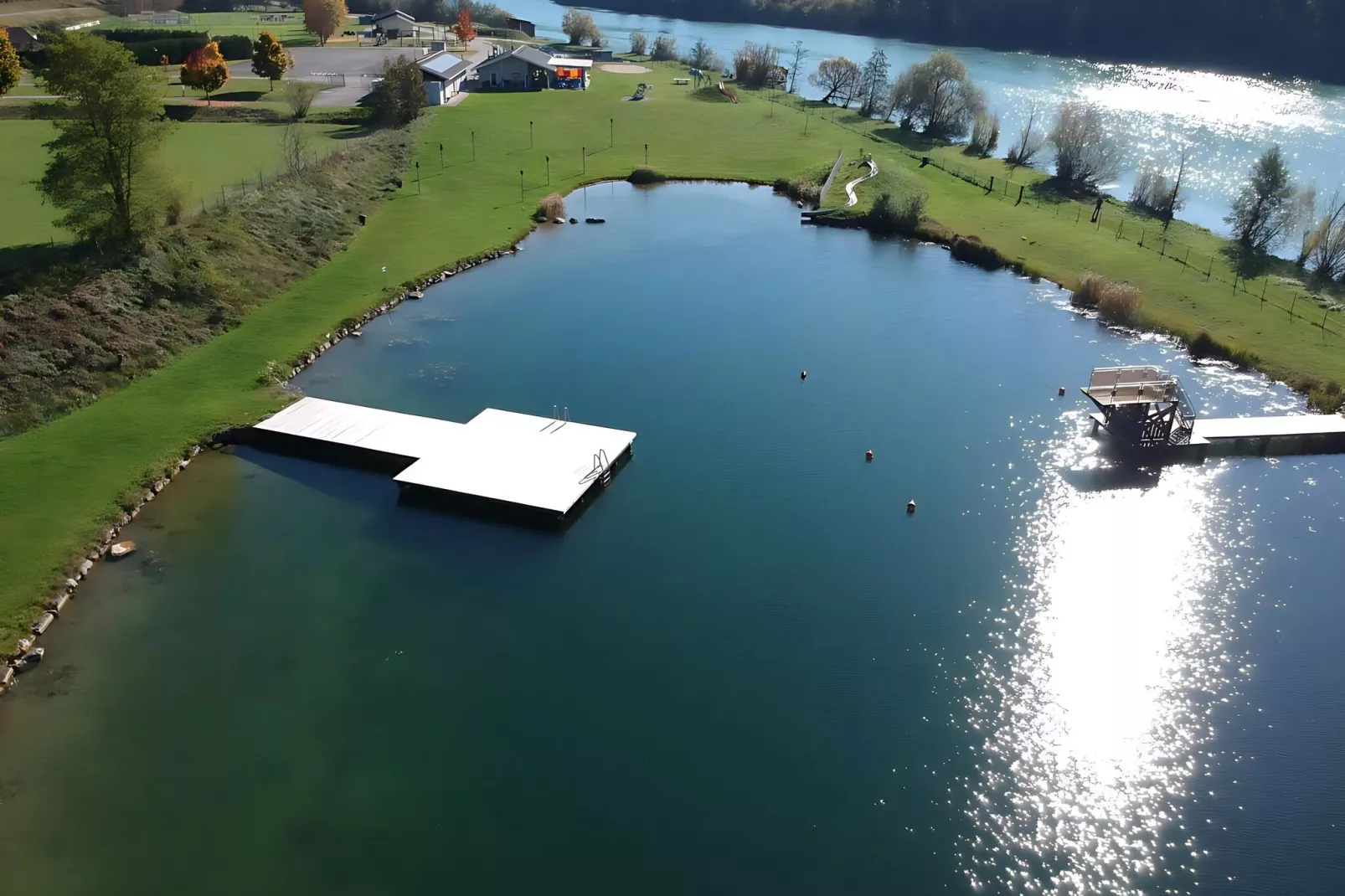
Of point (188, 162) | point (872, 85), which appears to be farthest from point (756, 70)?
point (188, 162)

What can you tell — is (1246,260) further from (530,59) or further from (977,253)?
(530,59)

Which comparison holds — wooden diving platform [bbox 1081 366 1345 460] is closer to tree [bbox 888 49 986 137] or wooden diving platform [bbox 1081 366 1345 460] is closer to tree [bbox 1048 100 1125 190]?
tree [bbox 1048 100 1125 190]

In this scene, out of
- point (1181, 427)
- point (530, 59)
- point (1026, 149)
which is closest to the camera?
point (1181, 427)

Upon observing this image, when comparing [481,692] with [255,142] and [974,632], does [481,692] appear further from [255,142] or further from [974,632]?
[255,142]

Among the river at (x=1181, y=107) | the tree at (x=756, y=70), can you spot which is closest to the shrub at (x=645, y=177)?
the river at (x=1181, y=107)

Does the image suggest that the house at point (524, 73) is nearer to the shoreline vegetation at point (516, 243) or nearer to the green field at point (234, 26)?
the shoreline vegetation at point (516, 243)

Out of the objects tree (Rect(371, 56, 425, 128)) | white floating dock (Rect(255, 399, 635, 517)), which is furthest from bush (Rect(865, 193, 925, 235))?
tree (Rect(371, 56, 425, 128))

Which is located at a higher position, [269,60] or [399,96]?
[269,60]
